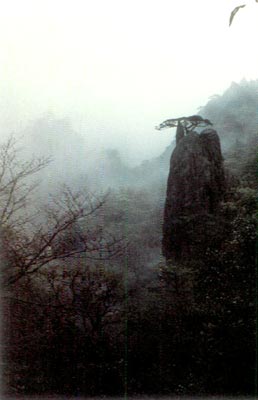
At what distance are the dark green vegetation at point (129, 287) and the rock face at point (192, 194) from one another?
5 centimetres

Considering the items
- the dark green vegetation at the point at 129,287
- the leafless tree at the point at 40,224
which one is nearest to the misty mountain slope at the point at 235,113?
the dark green vegetation at the point at 129,287

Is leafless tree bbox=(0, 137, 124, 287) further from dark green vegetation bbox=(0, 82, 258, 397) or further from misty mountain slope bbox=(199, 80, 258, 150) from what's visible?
misty mountain slope bbox=(199, 80, 258, 150)

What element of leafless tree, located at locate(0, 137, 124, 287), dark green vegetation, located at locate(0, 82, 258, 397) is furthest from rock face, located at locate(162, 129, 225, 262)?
leafless tree, located at locate(0, 137, 124, 287)

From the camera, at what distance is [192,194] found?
12.6 feet

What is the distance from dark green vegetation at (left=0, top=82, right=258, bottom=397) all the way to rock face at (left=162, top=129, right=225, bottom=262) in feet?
0.15

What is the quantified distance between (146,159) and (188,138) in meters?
0.38

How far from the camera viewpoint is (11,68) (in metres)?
3.80

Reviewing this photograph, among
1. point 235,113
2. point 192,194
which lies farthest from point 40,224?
point 235,113

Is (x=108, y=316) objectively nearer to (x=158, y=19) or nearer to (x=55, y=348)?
(x=55, y=348)

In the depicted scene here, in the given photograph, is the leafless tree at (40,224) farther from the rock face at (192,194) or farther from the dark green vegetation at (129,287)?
the rock face at (192,194)

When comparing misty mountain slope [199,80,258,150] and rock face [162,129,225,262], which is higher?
misty mountain slope [199,80,258,150]

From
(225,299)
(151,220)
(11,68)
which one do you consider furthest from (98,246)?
(11,68)

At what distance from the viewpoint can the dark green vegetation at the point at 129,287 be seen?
3559 mm

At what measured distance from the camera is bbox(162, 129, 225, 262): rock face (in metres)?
3.75
